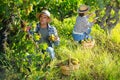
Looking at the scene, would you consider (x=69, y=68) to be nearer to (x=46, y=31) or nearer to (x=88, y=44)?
(x=46, y=31)

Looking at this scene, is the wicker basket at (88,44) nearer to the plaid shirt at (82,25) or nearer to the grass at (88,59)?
the grass at (88,59)

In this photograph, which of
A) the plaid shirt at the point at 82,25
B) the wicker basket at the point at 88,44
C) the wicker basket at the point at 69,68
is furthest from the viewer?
the plaid shirt at the point at 82,25

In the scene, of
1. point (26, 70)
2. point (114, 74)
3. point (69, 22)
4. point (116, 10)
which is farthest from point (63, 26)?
point (26, 70)

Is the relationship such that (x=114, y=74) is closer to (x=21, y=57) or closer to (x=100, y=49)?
(x=100, y=49)

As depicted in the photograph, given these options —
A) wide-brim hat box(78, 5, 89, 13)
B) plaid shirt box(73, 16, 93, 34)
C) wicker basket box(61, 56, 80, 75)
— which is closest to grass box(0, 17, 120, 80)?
wicker basket box(61, 56, 80, 75)

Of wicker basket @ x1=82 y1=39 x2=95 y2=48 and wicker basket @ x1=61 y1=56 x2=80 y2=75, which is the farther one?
wicker basket @ x1=82 y1=39 x2=95 y2=48

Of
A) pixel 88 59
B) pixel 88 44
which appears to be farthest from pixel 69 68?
pixel 88 44

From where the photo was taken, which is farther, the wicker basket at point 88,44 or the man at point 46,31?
the wicker basket at point 88,44

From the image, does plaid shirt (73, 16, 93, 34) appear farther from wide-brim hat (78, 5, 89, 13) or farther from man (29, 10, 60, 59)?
man (29, 10, 60, 59)

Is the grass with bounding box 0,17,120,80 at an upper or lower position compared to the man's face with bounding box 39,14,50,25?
lower

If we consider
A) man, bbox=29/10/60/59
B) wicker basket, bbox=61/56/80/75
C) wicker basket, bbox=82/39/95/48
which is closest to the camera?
wicker basket, bbox=61/56/80/75

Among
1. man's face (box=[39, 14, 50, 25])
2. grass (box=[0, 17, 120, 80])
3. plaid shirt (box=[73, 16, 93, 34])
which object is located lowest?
grass (box=[0, 17, 120, 80])

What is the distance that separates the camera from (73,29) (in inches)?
292

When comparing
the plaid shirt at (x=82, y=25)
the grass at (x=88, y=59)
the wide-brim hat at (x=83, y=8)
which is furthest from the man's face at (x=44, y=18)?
the plaid shirt at (x=82, y=25)
